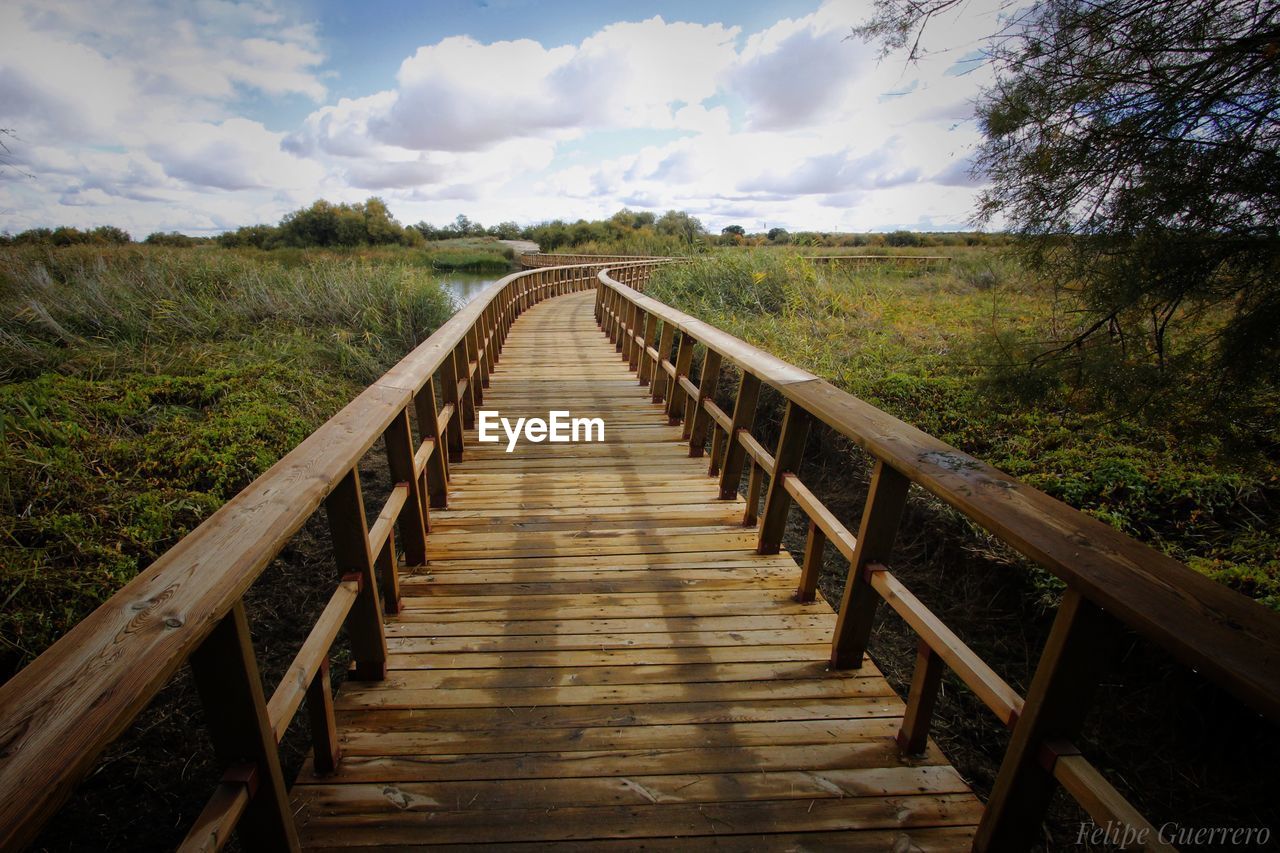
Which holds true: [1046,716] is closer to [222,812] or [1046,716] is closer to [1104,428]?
[222,812]

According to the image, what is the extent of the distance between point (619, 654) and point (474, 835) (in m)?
0.82

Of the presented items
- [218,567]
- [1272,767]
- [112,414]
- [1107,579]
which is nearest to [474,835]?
[218,567]

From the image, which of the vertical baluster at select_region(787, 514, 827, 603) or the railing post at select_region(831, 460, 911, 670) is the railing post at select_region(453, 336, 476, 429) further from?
the railing post at select_region(831, 460, 911, 670)

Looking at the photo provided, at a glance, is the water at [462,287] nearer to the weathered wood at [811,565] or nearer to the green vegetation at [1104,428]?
the green vegetation at [1104,428]

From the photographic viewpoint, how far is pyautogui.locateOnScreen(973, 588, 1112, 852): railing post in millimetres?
1184

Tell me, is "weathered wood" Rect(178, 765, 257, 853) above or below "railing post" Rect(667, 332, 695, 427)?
above

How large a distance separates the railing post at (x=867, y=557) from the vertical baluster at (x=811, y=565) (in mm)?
359

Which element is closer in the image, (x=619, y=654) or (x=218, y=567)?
(x=218, y=567)

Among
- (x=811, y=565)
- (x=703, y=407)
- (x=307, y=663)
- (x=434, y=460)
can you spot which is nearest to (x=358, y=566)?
(x=307, y=663)

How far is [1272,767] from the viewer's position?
2.43 meters

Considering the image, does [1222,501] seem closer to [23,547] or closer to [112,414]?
[23,547]

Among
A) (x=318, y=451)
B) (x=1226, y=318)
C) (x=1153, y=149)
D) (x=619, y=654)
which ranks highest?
(x=1153, y=149)

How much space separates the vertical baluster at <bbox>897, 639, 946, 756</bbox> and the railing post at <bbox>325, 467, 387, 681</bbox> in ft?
5.43

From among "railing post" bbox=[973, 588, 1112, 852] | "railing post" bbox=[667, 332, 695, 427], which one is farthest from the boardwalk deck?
"railing post" bbox=[667, 332, 695, 427]
